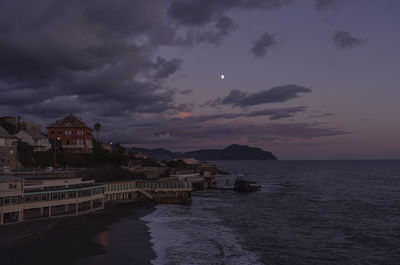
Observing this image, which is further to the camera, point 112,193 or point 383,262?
point 112,193

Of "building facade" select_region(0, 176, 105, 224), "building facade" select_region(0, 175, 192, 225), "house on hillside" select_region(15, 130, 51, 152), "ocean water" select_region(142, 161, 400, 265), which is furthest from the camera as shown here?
"house on hillside" select_region(15, 130, 51, 152)

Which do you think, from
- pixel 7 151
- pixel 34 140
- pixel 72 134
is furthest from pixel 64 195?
pixel 72 134

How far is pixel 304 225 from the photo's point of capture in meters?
56.3

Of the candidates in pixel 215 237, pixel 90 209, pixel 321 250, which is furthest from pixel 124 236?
pixel 321 250

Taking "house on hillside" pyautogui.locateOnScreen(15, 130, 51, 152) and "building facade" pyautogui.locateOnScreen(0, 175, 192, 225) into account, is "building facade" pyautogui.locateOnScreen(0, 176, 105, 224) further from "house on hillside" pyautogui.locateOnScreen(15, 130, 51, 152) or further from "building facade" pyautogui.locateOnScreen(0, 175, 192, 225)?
"house on hillside" pyautogui.locateOnScreen(15, 130, 51, 152)

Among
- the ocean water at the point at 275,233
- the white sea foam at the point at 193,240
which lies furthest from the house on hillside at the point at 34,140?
the white sea foam at the point at 193,240

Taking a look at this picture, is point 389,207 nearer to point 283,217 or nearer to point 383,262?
point 283,217

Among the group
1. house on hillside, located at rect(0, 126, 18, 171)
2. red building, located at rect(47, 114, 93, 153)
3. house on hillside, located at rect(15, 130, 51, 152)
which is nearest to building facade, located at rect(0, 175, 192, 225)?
house on hillside, located at rect(0, 126, 18, 171)

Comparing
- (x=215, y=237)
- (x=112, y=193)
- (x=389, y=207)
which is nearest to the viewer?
(x=215, y=237)

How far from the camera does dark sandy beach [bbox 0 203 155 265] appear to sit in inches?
1287

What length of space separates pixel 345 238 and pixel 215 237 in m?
19.1

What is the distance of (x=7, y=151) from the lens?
82.8 metres

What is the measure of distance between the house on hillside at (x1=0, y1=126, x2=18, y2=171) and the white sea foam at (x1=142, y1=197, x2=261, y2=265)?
144 ft

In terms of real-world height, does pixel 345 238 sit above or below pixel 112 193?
below
